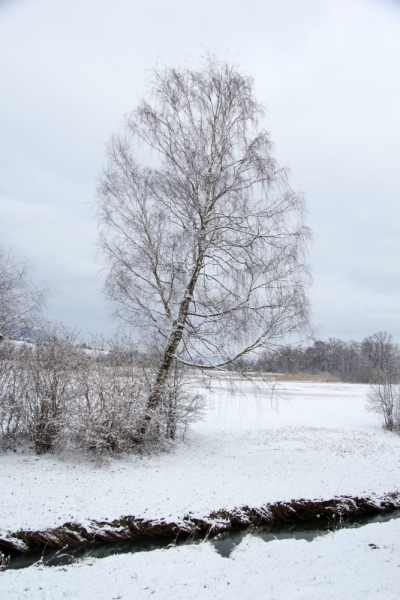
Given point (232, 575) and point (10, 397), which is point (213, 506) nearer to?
point (232, 575)

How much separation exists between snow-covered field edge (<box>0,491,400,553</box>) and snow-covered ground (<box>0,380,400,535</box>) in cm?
14

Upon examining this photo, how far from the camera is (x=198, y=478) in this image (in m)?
8.93

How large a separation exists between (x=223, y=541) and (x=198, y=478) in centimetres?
191

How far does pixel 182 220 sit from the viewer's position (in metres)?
10.4

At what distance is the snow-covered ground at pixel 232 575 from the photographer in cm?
498

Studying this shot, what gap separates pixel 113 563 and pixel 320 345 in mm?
6673

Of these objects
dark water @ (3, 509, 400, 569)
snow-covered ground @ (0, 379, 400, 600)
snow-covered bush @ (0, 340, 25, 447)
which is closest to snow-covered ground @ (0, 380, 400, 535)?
snow-covered ground @ (0, 379, 400, 600)

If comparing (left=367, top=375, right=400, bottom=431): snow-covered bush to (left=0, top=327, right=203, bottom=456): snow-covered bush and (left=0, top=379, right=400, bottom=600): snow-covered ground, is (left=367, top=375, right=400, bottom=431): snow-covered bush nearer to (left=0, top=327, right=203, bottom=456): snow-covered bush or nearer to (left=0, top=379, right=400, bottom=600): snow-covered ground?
(left=0, top=379, right=400, bottom=600): snow-covered ground

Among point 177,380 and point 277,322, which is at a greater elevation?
point 277,322

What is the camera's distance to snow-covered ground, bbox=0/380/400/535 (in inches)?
288

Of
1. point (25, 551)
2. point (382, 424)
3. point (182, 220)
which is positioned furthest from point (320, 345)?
point (382, 424)

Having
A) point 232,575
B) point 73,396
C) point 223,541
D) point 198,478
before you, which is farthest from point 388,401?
point 73,396

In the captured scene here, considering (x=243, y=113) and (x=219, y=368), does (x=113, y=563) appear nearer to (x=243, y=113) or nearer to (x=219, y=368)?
(x=219, y=368)

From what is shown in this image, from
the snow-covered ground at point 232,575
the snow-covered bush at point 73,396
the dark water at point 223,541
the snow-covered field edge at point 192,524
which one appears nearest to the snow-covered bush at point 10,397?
the snow-covered bush at point 73,396
